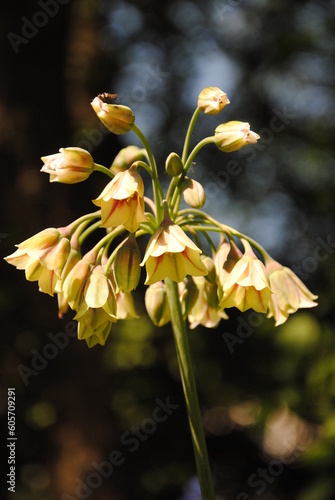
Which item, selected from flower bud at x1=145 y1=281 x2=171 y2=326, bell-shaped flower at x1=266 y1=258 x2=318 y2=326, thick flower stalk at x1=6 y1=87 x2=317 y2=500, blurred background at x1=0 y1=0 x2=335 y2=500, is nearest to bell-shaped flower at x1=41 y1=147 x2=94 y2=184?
thick flower stalk at x1=6 y1=87 x2=317 y2=500

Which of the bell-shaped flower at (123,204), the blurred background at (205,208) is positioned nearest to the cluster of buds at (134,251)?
the bell-shaped flower at (123,204)

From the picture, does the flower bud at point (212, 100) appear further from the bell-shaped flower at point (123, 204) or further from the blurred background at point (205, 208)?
the blurred background at point (205, 208)

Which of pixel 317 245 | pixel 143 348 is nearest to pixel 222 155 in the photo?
pixel 317 245

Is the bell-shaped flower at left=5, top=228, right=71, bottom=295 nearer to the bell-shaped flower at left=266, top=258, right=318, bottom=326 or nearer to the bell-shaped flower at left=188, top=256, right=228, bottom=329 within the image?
the bell-shaped flower at left=188, top=256, right=228, bottom=329

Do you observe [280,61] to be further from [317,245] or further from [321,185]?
[317,245]

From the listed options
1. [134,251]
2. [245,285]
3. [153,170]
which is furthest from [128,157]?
[245,285]

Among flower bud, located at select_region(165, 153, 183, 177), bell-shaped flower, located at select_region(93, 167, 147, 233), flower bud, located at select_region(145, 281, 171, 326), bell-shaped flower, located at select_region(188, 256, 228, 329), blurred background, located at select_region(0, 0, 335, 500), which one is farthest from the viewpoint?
blurred background, located at select_region(0, 0, 335, 500)

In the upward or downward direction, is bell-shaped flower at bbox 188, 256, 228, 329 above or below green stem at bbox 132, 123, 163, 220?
below
